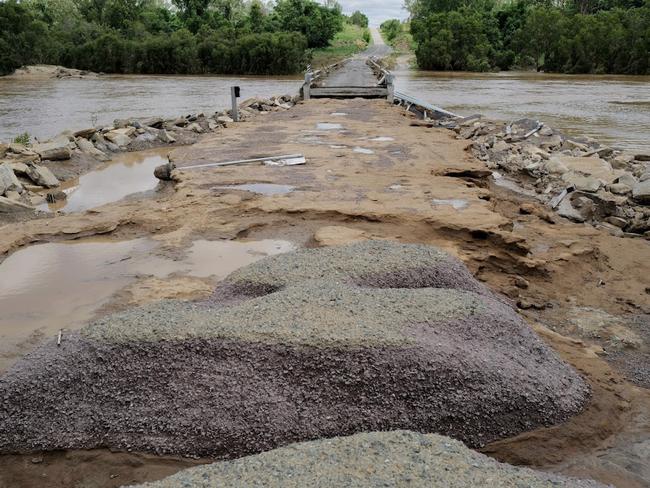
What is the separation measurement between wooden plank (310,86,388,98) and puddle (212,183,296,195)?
44.3 ft

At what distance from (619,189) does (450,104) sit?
54.9ft

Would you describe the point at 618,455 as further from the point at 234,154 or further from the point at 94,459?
the point at 234,154

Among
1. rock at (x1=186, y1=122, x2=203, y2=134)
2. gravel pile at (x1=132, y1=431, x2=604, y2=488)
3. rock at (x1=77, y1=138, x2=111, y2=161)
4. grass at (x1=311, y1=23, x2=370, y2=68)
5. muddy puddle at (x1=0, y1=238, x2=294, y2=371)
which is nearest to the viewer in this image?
gravel pile at (x1=132, y1=431, x2=604, y2=488)

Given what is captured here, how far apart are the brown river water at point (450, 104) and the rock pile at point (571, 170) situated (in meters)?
2.80

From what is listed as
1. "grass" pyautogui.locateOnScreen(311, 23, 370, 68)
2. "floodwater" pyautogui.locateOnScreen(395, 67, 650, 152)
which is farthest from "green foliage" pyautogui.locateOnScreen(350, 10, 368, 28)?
"floodwater" pyautogui.locateOnScreen(395, 67, 650, 152)

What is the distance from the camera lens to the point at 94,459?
2992mm

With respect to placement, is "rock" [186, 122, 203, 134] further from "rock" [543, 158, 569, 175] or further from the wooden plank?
"rock" [543, 158, 569, 175]

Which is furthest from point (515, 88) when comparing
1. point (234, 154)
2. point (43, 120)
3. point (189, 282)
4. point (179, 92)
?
point (189, 282)

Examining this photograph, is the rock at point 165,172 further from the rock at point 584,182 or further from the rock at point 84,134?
the rock at point 584,182

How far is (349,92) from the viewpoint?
20.9 metres

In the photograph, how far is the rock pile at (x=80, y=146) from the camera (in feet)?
28.1

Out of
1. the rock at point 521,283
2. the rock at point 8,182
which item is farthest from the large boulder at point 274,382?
the rock at point 8,182

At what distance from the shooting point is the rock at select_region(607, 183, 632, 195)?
860 cm

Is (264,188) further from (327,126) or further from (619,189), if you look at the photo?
(327,126)
